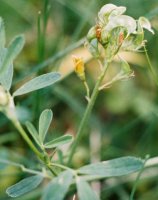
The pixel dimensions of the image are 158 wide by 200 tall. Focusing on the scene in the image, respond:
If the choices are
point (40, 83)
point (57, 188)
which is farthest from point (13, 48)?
point (57, 188)

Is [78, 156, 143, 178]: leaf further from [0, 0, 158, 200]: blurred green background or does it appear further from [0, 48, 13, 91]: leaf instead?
[0, 0, 158, 200]: blurred green background

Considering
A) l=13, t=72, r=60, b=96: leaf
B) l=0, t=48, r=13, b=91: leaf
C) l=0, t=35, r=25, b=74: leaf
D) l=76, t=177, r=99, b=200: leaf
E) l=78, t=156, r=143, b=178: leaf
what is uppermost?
l=0, t=35, r=25, b=74: leaf

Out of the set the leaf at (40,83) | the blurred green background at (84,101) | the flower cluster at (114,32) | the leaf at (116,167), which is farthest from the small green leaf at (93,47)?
the blurred green background at (84,101)

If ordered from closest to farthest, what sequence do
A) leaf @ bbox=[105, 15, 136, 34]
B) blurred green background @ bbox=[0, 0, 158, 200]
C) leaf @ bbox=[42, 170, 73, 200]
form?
leaf @ bbox=[42, 170, 73, 200] < leaf @ bbox=[105, 15, 136, 34] < blurred green background @ bbox=[0, 0, 158, 200]

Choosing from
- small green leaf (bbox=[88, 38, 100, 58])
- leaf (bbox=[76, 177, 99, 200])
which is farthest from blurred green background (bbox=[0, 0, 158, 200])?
leaf (bbox=[76, 177, 99, 200])

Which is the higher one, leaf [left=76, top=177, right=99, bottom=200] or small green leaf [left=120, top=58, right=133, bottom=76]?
small green leaf [left=120, top=58, right=133, bottom=76]

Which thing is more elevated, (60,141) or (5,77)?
(5,77)

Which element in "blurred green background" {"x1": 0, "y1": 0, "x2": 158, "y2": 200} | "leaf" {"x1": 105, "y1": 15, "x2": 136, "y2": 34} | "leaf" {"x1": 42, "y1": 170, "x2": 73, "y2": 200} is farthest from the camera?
"blurred green background" {"x1": 0, "y1": 0, "x2": 158, "y2": 200}

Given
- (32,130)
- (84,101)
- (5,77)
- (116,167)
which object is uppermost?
→ (5,77)

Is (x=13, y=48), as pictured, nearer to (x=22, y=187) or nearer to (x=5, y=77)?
(x=5, y=77)
